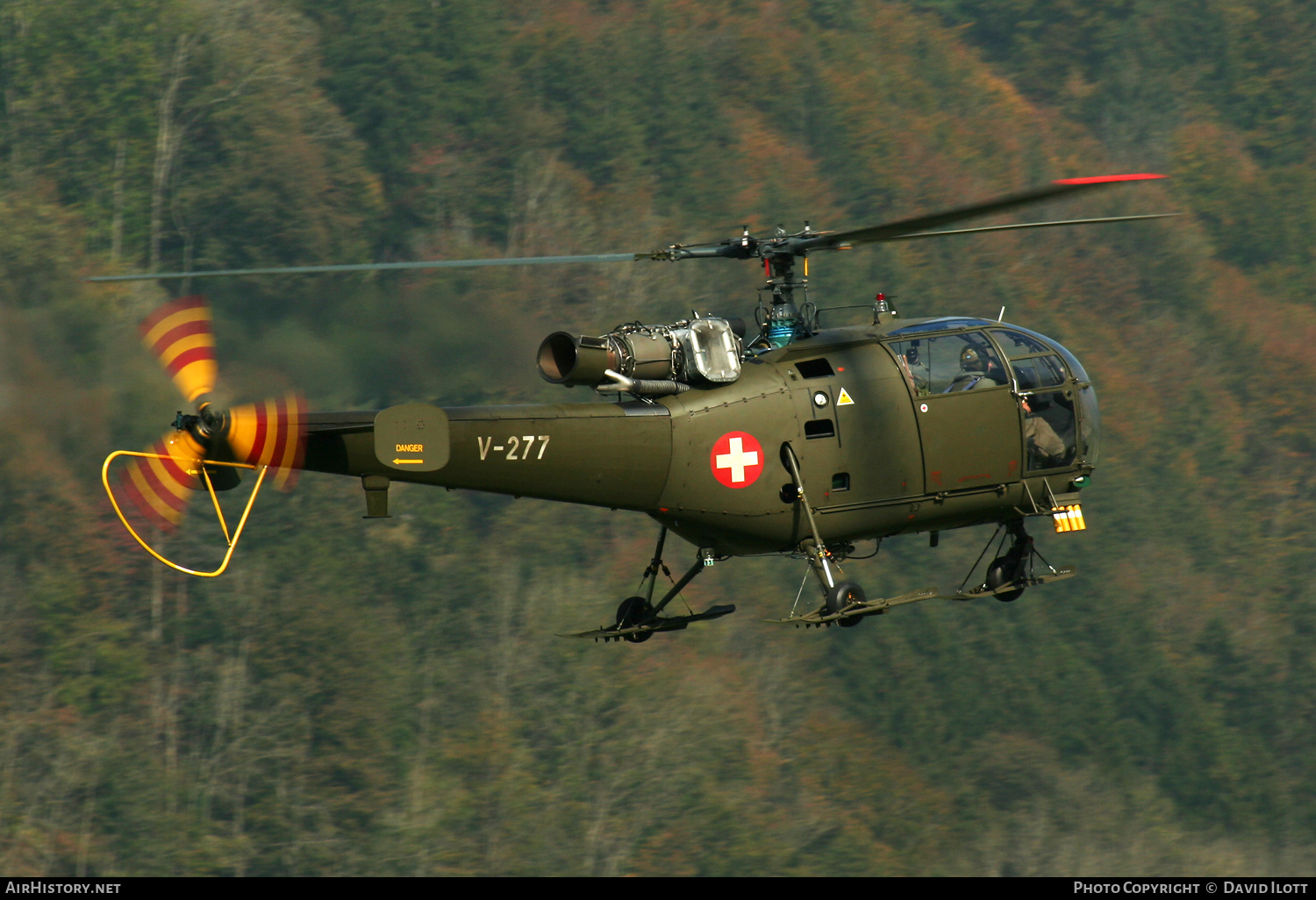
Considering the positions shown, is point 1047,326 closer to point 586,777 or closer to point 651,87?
point 651,87

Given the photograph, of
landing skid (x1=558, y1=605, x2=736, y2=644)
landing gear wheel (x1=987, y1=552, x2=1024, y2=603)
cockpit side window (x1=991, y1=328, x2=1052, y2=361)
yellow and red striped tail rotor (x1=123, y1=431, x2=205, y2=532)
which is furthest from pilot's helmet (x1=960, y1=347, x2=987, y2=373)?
yellow and red striped tail rotor (x1=123, y1=431, x2=205, y2=532)

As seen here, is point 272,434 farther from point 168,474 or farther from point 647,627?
point 647,627

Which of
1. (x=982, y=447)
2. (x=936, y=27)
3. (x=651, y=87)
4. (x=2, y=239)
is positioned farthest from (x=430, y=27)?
(x=982, y=447)

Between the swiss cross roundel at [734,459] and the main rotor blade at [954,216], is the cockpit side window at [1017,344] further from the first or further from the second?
the swiss cross roundel at [734,459]

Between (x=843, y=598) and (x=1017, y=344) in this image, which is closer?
(x=843, y=598)

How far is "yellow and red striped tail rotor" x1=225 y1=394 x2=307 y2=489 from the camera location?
1425 cm

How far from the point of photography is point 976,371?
18.2m

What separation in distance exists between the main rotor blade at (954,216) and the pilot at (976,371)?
2333 mm

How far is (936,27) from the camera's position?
9050 cm

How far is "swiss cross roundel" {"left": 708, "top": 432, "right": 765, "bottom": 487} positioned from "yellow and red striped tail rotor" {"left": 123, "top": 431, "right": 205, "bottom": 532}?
5.14m

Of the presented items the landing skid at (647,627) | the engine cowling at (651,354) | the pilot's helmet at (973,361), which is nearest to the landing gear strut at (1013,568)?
the pilot's helmet at (973,361)

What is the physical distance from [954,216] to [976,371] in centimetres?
471

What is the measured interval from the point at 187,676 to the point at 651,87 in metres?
35.3

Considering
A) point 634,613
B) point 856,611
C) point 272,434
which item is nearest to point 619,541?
point 634,613
